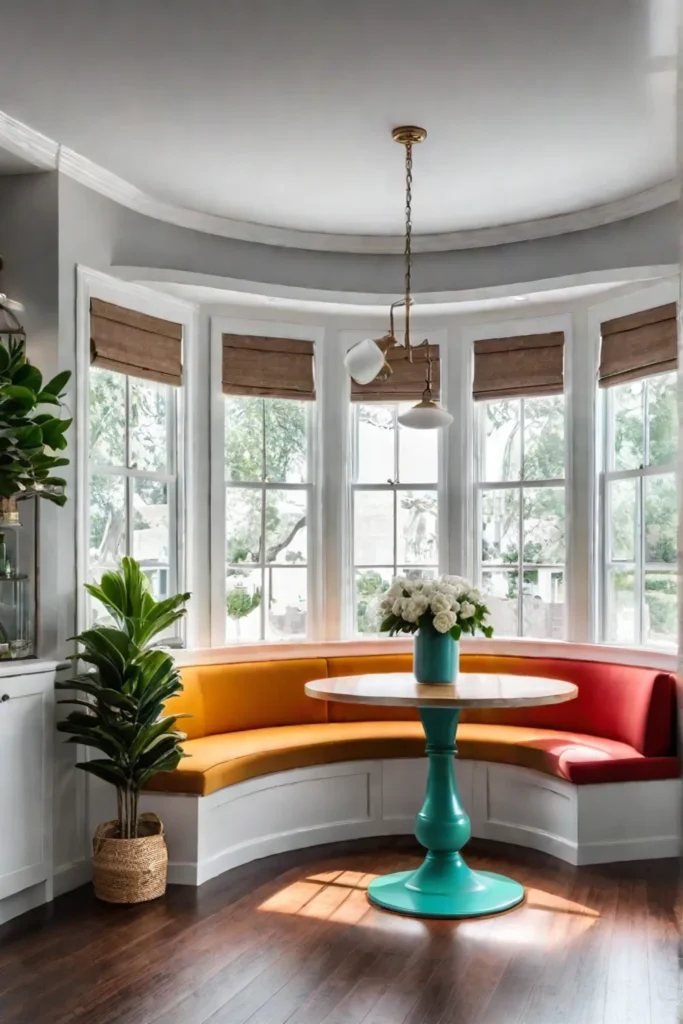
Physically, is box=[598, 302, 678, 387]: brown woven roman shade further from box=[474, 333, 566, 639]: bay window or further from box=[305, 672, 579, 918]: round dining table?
box=[305, 672, 579, 918]: round dining table

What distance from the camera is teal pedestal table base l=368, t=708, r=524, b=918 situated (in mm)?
4062

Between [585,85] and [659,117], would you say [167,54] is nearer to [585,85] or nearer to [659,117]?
[585,85]

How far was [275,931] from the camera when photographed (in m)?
3.76

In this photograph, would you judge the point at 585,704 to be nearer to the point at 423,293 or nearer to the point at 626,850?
the point at 626,850

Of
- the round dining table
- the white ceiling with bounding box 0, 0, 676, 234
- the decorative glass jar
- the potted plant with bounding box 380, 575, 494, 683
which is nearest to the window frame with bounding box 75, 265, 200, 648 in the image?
the white ceiling with bounding box 0, 0, 676, 234

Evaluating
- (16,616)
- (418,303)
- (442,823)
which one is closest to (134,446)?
(16,616)

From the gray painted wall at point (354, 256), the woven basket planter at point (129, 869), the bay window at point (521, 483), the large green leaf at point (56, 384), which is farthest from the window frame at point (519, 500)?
the large green leaf at point (56, 384)

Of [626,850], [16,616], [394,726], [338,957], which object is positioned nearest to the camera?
[338,957]

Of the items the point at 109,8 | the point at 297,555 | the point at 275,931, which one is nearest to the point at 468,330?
the point at 297,555

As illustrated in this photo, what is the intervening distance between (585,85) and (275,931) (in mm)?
3313

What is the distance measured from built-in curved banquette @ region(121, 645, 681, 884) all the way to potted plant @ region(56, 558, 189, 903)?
191 millimetres

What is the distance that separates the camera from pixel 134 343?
5.05 m

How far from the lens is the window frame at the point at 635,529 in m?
5.11

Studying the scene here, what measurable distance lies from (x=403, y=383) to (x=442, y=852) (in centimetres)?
271
